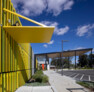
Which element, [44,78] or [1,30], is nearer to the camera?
[1,30]

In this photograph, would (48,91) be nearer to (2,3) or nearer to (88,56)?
(2,3)

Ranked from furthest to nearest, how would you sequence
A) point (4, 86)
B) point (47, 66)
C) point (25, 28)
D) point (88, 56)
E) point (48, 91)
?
point (88, 56) → point (47, 66) → point (48, 91) → point (25, 28) → point (4, 86)

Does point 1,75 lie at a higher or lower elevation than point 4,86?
higher

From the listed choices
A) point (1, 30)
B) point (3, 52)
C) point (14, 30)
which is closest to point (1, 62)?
point (3, 52)

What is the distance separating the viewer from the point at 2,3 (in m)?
5.60

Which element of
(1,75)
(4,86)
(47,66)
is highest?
(1,75)

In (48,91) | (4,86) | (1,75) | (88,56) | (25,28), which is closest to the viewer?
(1,75)

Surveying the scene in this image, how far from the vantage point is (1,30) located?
5.61 metres

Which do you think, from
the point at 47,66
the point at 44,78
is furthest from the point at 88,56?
the point at 44,78

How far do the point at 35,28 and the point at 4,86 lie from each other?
306 cm

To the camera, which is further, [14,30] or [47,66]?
[47,66]

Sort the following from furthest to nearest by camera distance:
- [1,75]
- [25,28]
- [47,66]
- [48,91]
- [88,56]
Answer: [88,56] < [47,66] < [48,91] < [25,28] < [1,75]

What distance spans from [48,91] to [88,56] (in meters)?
85.8

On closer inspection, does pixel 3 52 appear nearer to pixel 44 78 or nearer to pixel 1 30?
pixel 1 30
